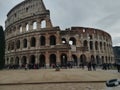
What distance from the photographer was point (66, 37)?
37.1 metres

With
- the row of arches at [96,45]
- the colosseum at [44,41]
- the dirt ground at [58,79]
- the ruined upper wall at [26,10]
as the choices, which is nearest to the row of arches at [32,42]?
the colosseum at [44,41]

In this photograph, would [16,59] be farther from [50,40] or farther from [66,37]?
[66,37]

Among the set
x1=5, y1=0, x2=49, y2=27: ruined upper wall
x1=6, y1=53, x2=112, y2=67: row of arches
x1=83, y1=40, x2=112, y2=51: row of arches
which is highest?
x1=5, y1=0, x2=49, y2=27: ruined upper wall

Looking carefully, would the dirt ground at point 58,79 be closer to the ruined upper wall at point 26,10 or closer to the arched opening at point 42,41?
the arched opening at point 42,41

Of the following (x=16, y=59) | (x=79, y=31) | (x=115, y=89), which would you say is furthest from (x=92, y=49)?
(x=115, y=89)

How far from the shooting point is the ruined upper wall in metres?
36.5

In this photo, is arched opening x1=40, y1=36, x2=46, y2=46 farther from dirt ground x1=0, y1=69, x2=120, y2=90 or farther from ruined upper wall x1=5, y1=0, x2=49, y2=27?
dirt ground x1=0, y1=69, x2=120, y2=90

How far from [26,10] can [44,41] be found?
8484 mm

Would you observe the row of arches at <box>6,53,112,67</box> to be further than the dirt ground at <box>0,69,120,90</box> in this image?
Yes

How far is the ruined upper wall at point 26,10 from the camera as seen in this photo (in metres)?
36.5

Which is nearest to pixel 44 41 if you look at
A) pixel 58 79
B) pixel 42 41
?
pixel 42 41

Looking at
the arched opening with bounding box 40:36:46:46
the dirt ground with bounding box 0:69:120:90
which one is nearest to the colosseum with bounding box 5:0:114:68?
the arched opening with bounding box 40:36:46:46

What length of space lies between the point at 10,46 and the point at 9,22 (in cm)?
743

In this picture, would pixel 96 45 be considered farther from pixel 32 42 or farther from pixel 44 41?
pixel 32 42
